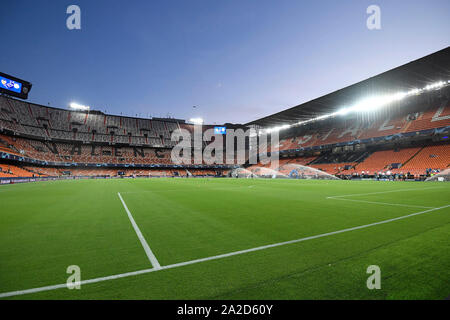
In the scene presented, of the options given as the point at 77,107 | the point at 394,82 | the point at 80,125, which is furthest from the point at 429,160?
the point at 77,107

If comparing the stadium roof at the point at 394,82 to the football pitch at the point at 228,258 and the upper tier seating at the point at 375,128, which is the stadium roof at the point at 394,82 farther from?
the football pitch at the point at 228,258

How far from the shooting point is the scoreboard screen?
15.1 m

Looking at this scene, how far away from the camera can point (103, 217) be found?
6746 mm

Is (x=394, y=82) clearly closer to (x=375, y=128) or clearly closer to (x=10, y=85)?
(x=375, y=128)

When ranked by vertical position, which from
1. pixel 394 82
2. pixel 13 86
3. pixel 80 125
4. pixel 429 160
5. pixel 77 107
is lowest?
pixel 429 160

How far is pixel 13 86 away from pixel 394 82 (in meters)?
48.1

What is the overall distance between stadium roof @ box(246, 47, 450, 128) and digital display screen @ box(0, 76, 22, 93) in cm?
4251

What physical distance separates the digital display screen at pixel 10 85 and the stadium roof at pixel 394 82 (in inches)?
1674

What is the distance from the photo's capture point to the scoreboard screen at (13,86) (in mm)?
15123

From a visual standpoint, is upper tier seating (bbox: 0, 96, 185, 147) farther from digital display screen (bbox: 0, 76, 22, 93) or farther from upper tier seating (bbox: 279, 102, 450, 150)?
upper tier seating (bbox: 279, 102, 450, 150)

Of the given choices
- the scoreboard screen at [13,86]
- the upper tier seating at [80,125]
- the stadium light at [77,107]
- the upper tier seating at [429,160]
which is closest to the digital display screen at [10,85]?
the scoreboard screen at [13,86]

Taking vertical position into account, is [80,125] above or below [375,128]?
above

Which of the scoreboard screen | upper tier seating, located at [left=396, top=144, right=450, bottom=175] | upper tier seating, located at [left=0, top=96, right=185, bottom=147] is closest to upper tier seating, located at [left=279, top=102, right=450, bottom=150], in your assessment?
upper tier seating, located at [left=396, top=144, right=450, bottom=175]

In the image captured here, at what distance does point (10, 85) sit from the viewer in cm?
1550
